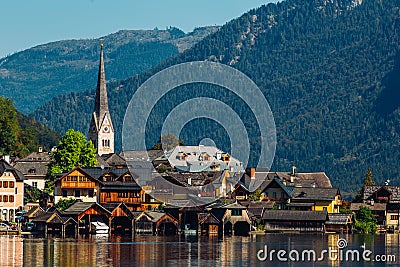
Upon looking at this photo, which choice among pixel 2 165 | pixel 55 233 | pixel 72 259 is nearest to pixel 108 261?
pixel 72 259

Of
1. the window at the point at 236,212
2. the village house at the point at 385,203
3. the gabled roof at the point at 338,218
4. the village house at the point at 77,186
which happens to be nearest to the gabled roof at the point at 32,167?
the village house at the point at 77,186

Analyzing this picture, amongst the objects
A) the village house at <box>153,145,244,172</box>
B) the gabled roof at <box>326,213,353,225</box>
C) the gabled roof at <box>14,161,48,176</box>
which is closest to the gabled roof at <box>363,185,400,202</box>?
the gabled roof at <box>326,213,353,225</box>

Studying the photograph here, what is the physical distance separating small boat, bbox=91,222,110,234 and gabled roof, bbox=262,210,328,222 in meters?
22.8

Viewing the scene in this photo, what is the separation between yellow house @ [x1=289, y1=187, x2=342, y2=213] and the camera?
154m

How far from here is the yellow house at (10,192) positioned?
485ft

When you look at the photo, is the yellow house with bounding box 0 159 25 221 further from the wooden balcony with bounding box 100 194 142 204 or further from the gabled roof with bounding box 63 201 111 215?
the gabled roof with bounding box 63 201 111 215

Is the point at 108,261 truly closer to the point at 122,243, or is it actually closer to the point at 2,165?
the point at 122,243

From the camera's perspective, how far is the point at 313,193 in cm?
15562

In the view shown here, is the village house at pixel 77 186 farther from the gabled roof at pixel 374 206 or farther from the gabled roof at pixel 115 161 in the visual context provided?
the gabled roof at pixel 115 161

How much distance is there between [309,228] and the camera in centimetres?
14238

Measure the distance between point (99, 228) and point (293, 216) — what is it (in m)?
27.2

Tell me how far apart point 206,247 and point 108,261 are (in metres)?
20.8

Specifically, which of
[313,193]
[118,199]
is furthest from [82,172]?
[313,193]

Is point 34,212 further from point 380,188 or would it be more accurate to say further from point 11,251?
point 380,188
